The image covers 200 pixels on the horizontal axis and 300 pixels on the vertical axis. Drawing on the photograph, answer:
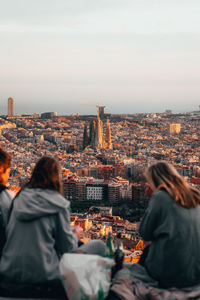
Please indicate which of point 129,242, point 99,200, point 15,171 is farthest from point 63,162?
point 129,242

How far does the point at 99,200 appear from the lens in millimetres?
17422

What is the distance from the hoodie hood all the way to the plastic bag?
16 centimetres

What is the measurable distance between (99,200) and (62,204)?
1615 cm

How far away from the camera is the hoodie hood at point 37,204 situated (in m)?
1.35

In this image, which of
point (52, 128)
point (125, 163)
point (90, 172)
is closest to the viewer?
point (90, 172)

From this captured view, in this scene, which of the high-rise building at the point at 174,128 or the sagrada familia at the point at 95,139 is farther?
the high-rise building at the point at 174,128

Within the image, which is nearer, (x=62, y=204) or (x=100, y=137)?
(x=62, y=204)

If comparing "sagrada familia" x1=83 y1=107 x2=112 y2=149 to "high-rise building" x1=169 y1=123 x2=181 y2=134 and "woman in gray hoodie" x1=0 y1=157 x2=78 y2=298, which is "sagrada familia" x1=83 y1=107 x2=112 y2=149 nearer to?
"high-rise building" x1=169 y1=123 x2=181 y2=134

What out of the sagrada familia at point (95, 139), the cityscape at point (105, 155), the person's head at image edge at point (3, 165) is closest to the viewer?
the person's head at image edge at point (3, 165)

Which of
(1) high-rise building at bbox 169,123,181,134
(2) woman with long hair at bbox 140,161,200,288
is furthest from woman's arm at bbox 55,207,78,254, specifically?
(1) high-rise building at bbox 169,123,181,134

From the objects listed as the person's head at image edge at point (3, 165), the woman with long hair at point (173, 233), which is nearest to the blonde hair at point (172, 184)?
the woman with long hair at point (173, 233)

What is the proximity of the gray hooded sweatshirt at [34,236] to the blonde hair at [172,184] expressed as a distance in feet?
1.05

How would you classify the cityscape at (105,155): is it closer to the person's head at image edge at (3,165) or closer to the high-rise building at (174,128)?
the high-rise building at (174,128)

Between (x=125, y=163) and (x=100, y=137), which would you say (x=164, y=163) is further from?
(x=100, y=137)
